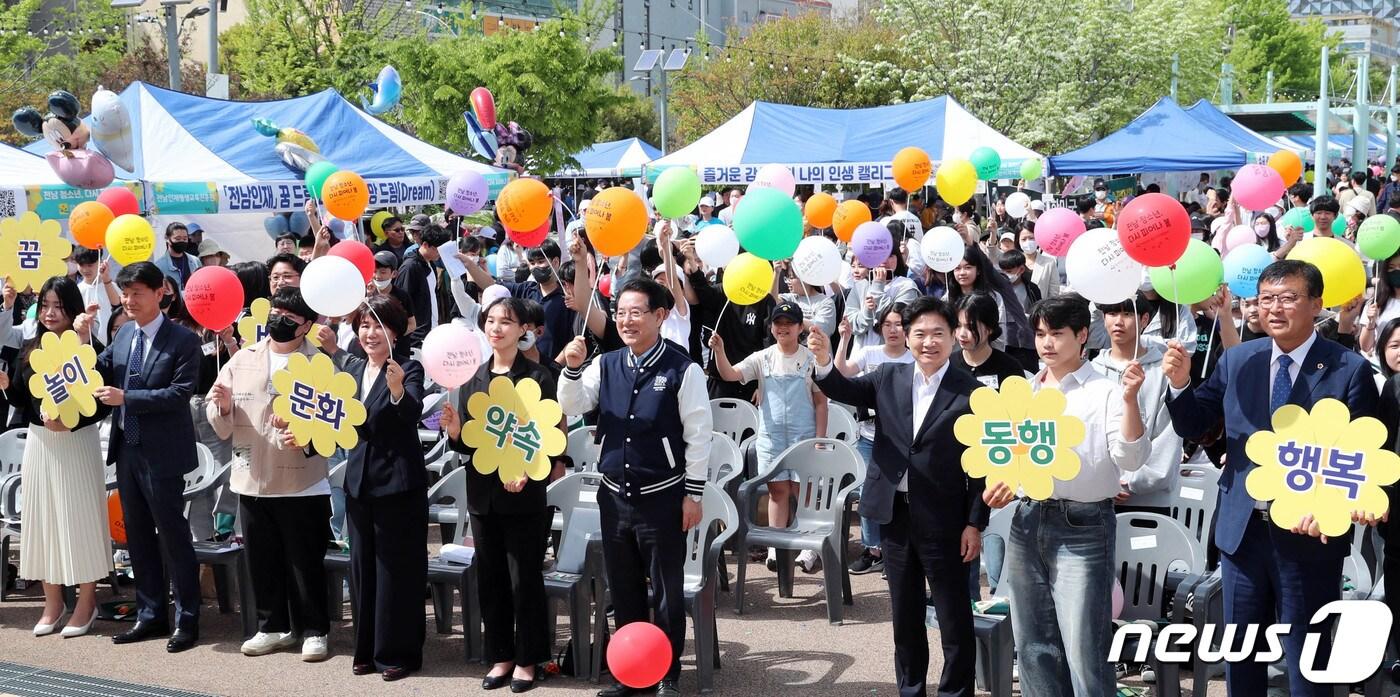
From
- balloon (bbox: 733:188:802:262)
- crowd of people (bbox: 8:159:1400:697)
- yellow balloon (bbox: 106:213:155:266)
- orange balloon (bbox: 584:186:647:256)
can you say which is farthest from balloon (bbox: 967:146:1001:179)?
yellow balloon (bbox: 106:213:155:266)

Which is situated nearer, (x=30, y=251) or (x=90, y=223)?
(x=30, y=251)

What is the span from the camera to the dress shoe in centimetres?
579

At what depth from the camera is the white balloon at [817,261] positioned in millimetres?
7016

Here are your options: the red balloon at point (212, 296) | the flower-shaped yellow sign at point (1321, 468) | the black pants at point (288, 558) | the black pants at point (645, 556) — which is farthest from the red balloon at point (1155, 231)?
the red balloon at point (212, 296)

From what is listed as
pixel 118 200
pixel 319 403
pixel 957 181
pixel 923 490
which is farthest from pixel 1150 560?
pixel 118 200

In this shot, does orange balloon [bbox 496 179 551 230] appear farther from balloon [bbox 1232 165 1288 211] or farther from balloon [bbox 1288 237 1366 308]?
balloon [bbox 1232 165 1288 211]

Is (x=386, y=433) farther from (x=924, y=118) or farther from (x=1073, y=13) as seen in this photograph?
(x=1073, y=13)

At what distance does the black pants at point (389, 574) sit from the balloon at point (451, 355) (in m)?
0.58

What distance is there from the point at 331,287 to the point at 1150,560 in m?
3.23

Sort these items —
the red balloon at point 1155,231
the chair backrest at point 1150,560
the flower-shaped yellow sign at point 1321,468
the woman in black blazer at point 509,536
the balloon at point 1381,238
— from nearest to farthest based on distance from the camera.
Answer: the flower-shaped yellow sign at point 1321,468 → the red balloon at point 1155,231 → the chair backrest at point 1150,560 → the woman in black blazer at point 509,536 → the balloon at point 1381,238

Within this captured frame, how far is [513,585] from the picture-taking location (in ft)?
16.8

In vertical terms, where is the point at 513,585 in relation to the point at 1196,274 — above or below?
below

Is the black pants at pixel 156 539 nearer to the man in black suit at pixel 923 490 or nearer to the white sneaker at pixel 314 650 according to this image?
the white sneaker at pixel 314 650

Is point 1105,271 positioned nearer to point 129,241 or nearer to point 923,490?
point 923,490
